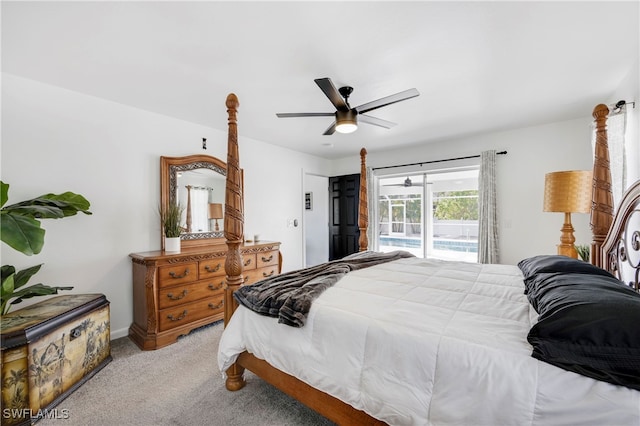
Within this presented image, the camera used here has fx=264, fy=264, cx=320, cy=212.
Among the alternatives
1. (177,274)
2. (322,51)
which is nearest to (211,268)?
(177,274)

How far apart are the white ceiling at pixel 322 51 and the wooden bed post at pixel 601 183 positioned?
52 cm

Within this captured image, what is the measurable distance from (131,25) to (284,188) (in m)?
3.17

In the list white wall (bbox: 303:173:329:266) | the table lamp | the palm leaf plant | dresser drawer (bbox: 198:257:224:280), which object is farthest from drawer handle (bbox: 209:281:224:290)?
the table lamp

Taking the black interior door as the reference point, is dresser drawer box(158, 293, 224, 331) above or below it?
below

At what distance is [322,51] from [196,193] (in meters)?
2.36

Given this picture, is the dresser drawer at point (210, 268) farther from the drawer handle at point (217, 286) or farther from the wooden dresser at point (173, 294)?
the drawer handle at point (217, 286)

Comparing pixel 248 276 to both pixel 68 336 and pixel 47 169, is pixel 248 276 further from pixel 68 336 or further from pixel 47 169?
pixel 47 169

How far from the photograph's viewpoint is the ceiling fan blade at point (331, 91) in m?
1.84

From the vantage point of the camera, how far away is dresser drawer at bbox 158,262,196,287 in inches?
102

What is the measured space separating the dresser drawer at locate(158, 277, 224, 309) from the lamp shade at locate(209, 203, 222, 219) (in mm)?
895

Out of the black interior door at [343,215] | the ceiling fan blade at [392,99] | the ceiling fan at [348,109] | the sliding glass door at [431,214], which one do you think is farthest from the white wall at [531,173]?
the ceiling fan blade at [392,99]

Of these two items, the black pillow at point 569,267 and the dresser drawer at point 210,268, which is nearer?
the black pillow at point 569,267

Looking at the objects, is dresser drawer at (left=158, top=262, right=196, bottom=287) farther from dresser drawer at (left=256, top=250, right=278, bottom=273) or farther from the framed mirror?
dresser drawer at (left=256, top=250, right=278, bottom=273)

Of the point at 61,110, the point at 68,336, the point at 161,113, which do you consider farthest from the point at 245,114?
the point at 68,336
